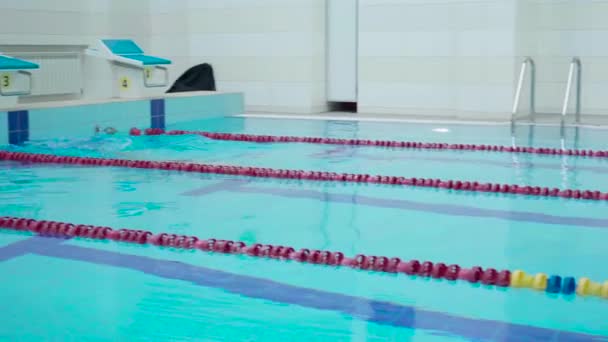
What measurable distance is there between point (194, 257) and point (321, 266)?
0.62 m

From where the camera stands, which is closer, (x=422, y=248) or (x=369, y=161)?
(x=422, y=248)

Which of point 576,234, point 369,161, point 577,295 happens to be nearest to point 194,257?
point 577,295

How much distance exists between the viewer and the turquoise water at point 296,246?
287 cm

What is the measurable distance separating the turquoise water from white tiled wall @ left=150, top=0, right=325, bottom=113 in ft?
19.4

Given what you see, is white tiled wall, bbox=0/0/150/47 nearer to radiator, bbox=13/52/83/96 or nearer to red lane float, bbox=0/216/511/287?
radiator, bbox=13/52/83/96

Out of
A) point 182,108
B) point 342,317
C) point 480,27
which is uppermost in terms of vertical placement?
point 480,27

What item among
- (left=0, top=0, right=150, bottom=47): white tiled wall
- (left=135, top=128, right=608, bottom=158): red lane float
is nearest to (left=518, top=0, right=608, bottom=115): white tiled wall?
(left=135, top=128, right=608, bottom=158): red lane float

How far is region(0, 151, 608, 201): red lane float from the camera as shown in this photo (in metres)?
5.57

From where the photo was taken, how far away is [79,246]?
4031mm

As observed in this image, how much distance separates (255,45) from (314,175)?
7553 mm

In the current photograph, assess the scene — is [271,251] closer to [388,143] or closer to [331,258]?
[331,258]

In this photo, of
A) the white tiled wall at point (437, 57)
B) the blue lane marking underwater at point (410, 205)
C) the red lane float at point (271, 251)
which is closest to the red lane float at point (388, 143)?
the blue lane marking underwater at point (410, 205)

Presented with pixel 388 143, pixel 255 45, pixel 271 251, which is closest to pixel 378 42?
pixel 255 45

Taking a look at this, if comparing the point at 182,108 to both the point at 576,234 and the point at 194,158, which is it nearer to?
the point at 194,158
